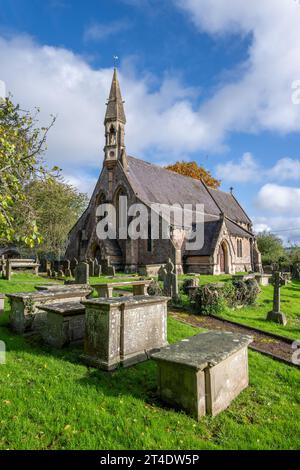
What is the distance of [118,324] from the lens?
5.42 metres

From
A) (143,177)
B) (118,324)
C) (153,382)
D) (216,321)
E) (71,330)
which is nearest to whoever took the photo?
(153,382)

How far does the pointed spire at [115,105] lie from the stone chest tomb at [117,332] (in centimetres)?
2717

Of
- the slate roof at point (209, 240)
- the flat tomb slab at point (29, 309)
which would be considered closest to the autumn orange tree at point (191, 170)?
the slate roof at point (209, 240)

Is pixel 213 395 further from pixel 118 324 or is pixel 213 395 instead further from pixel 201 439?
pixel 118 324

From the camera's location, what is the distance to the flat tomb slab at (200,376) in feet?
13.3

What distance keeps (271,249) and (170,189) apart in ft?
70.4

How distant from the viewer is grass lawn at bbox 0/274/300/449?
3434 mm

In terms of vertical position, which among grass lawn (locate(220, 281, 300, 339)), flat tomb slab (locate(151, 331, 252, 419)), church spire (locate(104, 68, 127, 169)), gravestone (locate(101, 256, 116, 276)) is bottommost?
grass lawn (locate(220, 281, 300, 339))

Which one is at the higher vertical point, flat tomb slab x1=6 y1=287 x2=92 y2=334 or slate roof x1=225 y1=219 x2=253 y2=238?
slate roof x1=225 y1=219 x2=253 y2=238

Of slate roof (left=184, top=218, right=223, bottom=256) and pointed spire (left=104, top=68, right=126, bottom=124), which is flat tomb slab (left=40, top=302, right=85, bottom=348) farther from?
pointed spire (left=104, top=68, right=126, bottom=124)

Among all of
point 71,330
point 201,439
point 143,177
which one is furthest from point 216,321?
point 143,177

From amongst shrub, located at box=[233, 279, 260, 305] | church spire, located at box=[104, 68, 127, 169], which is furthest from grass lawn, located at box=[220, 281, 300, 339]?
church spire, located at box=[104, 68, 127, 169]

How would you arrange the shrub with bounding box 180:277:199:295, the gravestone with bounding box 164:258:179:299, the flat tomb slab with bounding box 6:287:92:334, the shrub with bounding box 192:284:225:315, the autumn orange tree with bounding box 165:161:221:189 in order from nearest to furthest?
1. the flat tomb slab with bounding box 6:287:92:334
2. the shrub with bounding box 192:284:225:315
3. the gravestone with bounding box 164:258:179:299
4. the shrub with bounding box 180:277:199:295
5. the autumn orange tree with bounding box 165:161:221:189

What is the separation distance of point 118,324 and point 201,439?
236 cm
